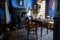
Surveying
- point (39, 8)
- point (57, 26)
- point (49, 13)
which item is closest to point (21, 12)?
point (39, 8)

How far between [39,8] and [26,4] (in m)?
1.01

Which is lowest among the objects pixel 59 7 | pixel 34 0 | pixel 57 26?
pixel 57 26

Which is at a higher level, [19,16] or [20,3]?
[20,3]

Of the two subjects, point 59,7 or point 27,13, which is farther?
point 27,13

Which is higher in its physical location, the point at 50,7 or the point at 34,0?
the point at 34,0

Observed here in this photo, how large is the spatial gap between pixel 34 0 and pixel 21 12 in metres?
1.41

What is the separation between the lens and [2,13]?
22.8ft

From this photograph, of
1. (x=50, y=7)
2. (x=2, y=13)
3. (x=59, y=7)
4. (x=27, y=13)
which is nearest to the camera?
(x=59, y=7)

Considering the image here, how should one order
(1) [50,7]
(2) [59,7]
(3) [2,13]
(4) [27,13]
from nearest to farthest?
(2) [59,7]
(3) [2,13]
(1) [50,7]
(4) [27,13]

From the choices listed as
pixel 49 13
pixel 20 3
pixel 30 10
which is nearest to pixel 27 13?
pixel 30 10

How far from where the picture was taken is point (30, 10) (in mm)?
8461

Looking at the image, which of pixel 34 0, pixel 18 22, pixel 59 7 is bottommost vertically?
pixel 18 22

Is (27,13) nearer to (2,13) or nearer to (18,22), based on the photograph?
(18,22)

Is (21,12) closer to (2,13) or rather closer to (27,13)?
(27,13)
